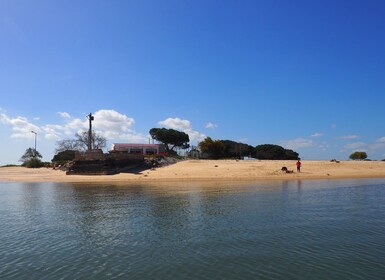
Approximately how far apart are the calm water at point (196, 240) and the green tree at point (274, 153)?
2846 inches

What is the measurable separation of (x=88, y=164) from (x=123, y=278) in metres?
50.5

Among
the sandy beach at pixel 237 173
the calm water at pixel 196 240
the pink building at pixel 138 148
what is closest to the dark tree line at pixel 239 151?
the pink building at pixel 138 148

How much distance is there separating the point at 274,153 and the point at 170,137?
3229cm

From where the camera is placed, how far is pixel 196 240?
14898 millimetres

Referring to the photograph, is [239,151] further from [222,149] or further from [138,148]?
[138,148]

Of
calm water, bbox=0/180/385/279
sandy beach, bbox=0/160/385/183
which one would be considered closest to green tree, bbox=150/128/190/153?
sandy beach, bbox=0/160/385/183

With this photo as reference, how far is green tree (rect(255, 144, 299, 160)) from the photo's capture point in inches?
3814

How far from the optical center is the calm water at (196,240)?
36.5ft

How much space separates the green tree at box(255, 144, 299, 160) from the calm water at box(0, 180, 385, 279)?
7229cm

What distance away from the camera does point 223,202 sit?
2619 cm

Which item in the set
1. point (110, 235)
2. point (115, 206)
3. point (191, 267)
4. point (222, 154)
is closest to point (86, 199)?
point (115, 206)

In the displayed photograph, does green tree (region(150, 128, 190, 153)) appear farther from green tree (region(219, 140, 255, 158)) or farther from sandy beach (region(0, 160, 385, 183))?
sandy beach (region(0, 160, 385, 183))

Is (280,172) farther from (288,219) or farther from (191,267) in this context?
(191,267)

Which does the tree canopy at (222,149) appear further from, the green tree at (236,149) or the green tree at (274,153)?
Answer: the green tree at (274,153)
